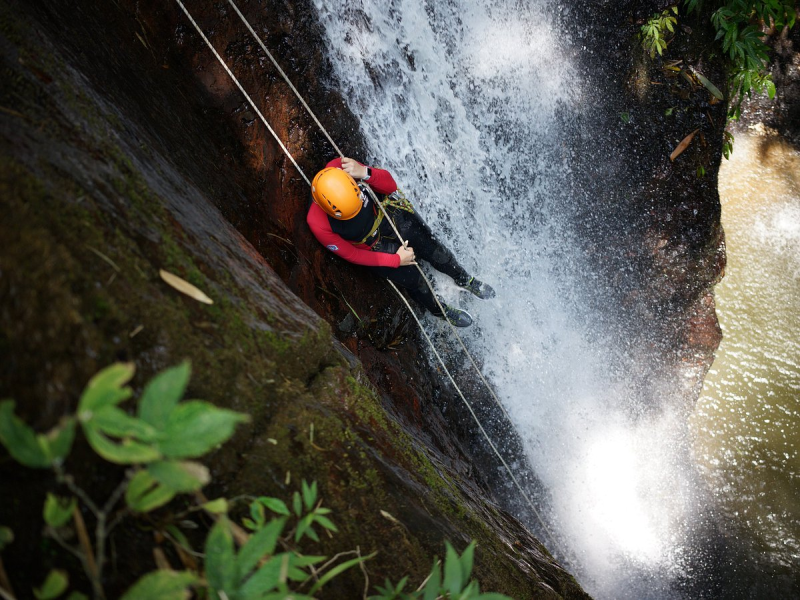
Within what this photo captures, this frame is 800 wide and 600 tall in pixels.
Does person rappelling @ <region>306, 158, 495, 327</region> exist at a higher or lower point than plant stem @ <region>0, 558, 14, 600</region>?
lower

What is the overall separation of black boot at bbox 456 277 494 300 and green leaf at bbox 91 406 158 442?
4123 millimetres

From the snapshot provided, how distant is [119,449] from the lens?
0.79 metres

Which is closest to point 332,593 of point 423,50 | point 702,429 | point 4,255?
point 4,255

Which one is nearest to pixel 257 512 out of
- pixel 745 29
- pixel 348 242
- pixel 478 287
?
pixel 348 242

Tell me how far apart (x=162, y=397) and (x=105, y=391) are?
0.29ft

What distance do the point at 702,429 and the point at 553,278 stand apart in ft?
8.94

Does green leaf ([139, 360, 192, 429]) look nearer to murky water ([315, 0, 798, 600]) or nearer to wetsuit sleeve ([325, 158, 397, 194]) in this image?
wetsuit sleeve ([325, 158, 397, 194])

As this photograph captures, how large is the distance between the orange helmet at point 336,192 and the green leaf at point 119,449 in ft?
8.70

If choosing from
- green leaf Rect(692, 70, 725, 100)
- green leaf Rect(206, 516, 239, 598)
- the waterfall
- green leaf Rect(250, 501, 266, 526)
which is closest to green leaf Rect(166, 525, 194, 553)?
green leaf Rect(250, 501, 266, 526)

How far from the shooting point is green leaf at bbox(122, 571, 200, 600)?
89 centimetres

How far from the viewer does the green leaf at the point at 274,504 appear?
1.32 m

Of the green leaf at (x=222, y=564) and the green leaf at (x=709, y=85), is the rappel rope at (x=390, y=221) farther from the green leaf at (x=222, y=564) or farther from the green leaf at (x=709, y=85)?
the green leaf at (x=709, y=85)

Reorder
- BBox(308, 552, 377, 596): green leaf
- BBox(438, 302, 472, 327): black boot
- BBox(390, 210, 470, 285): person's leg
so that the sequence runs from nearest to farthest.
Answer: BBox(308, 552, 377, 596): green leaf, BBox(390, 210, 470, 285): person's leg, BBox(438, 302, 472, 327): black boot

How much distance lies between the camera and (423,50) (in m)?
4.41
